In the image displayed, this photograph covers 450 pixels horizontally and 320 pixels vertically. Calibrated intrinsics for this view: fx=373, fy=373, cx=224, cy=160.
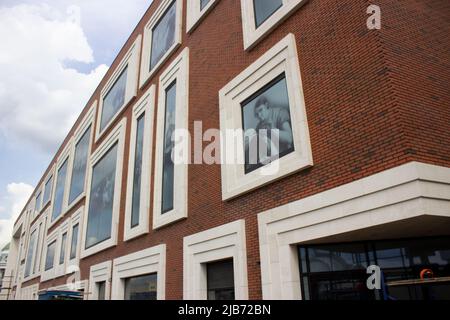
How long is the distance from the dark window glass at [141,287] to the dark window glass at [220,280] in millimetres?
3353

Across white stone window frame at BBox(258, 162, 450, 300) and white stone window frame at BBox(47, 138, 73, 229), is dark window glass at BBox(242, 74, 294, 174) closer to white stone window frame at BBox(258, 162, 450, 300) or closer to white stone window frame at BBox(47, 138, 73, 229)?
white stone window frame at BBox(258, 162, 450, 300)

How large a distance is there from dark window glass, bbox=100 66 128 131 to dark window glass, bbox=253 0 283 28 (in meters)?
12.1

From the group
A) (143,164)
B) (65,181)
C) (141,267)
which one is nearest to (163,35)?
(143,164)

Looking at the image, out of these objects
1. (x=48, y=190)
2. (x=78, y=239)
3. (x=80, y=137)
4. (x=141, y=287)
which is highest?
(x=80, y=137)

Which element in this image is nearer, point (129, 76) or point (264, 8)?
point (264, 8)

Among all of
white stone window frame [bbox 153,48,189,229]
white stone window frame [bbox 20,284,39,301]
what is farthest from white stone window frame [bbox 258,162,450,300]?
white stone window frame [bbox 20,284,39,301]

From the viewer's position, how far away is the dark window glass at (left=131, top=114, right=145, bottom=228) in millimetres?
16714

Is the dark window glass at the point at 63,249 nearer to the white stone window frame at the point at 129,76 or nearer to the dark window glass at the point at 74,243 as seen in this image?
the dark window glass at the point at 74,243

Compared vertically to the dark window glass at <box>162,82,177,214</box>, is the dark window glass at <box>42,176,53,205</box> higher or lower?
higher

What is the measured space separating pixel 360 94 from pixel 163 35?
13.1 metres

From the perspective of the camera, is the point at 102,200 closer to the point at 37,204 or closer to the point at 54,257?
the point at 54,257

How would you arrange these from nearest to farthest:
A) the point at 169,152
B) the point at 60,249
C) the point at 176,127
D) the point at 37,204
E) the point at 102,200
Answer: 1. the point at 176,127
2. the point at 169,152
3. the point at 102,200
4. the point at 60,249
5. the point at 37,204

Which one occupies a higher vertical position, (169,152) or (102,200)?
(102,200)

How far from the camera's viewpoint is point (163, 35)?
18297 millimetres
